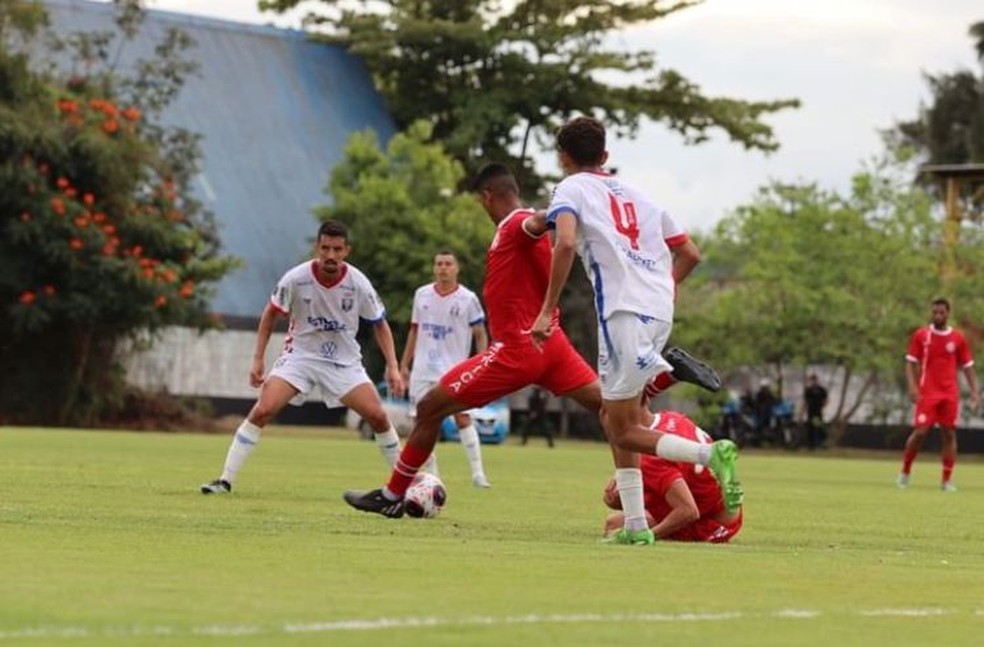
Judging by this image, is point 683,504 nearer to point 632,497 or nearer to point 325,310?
point 632,497

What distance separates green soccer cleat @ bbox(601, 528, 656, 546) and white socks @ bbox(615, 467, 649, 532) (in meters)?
0.03

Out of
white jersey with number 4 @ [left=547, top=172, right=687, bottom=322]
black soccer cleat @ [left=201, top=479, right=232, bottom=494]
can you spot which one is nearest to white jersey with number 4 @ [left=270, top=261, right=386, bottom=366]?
black soccer cleat @ [left=201, top=479, right=232, bottom=494]

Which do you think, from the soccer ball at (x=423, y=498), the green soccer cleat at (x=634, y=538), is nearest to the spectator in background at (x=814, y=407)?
the soccer ball at (x=423, y=498)

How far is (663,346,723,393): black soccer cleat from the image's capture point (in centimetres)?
1442

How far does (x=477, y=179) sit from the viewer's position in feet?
55.6

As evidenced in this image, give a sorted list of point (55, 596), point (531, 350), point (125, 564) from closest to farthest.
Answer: point (55, 596)
point (125, 564)
point (531, 350)

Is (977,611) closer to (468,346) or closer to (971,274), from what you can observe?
(468,346)

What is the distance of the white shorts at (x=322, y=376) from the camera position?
65.4 feet

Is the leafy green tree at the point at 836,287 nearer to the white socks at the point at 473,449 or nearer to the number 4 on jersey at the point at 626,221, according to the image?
the white socks at the point at 473,449

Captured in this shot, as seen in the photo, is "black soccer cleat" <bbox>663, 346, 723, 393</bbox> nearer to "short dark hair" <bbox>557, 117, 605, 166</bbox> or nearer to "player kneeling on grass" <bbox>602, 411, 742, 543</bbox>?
"player kneeling on grass" <bbox>602, 411, 742, 543</bbox>

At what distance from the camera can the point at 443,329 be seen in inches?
1026

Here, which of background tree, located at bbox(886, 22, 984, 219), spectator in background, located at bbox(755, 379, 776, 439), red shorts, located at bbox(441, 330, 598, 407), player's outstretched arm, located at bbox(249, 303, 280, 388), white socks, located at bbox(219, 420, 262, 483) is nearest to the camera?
red shorts, located at bbox(441, 330, 598, 407)

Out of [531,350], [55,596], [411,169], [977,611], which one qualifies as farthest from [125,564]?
[411,169]

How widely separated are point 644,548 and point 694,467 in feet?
4.50
